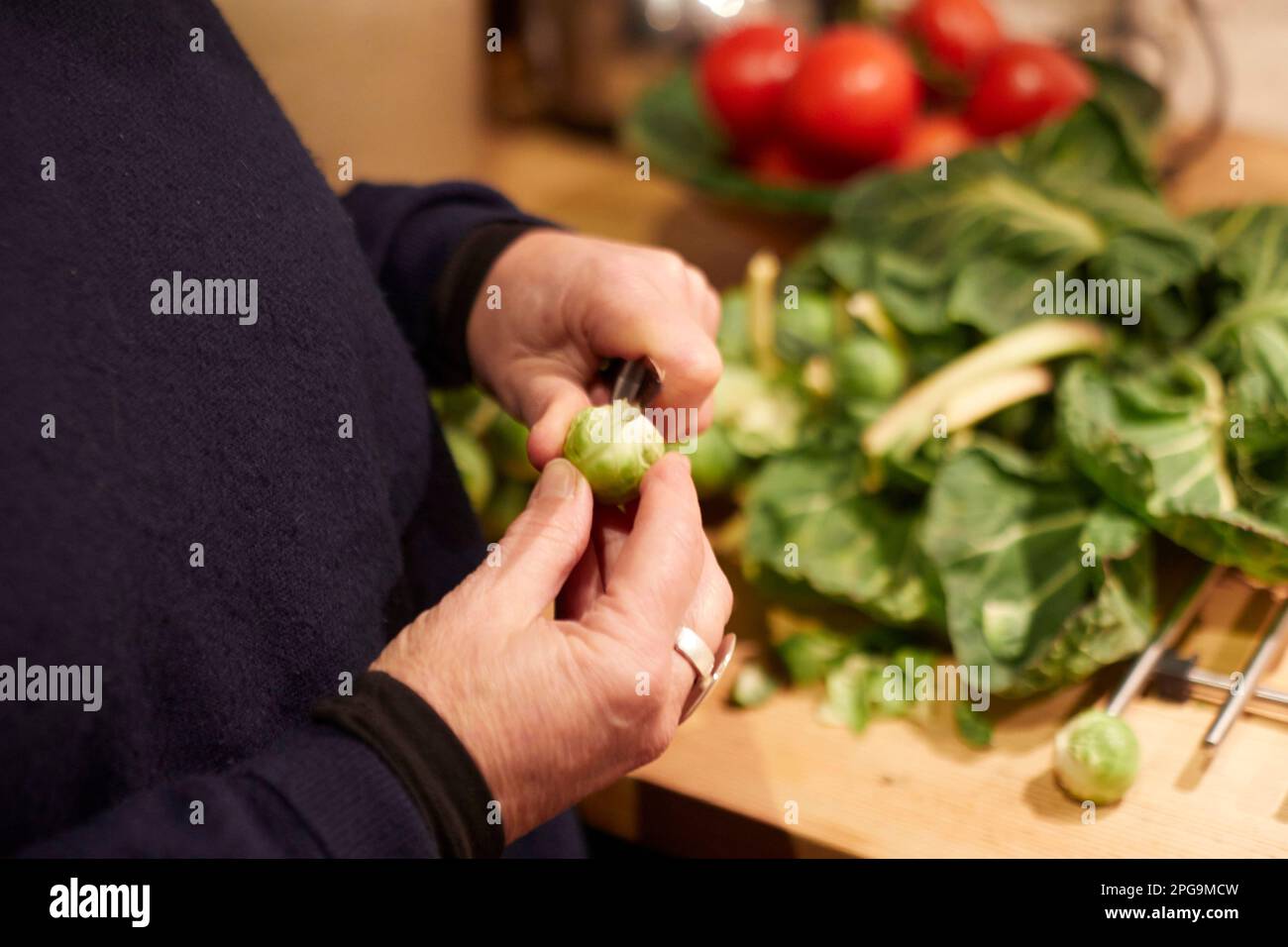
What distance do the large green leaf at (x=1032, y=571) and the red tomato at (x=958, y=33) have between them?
2.57 feet

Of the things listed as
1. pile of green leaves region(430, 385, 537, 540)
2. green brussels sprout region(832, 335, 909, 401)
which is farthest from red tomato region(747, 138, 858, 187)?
pile of green leaves region(430, 385, 537, 540)

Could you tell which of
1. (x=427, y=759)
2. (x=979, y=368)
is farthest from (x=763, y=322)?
(x=427, y=759)

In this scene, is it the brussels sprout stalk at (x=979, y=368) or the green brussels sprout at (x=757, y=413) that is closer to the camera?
the brussels sprout stalk at (x=979, y=368)

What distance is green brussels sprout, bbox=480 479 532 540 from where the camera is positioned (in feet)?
3.95

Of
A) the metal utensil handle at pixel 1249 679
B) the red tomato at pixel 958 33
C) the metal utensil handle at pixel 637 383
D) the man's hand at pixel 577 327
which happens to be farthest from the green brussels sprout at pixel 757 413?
the red tomato at pixel 958 33

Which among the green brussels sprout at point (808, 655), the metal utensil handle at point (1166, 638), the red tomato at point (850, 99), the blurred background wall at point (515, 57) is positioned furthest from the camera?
the blurred background wall at point (515, 57)

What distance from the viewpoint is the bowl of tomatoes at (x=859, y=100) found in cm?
134

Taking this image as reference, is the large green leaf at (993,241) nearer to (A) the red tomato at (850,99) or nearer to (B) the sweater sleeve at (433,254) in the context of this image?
(A) the red tomato at (850,99)

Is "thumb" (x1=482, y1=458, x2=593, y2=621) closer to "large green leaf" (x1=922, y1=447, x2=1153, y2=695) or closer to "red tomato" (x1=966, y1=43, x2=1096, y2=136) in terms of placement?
"large green leaf" (x1=922, y1=447, x2=1153, y2=695)
